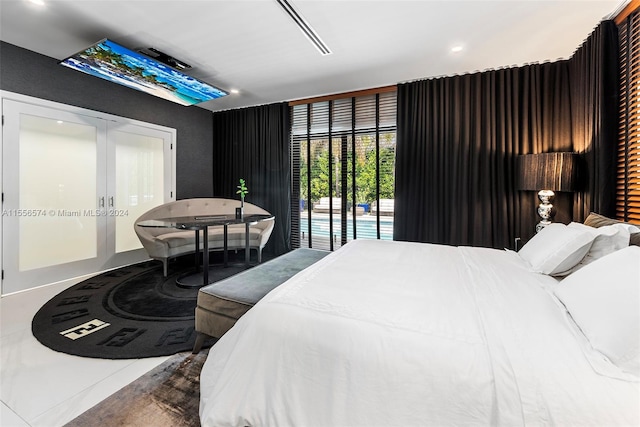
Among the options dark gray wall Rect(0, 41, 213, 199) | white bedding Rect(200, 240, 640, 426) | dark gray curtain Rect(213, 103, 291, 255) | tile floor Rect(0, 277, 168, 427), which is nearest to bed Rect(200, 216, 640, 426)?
white bedding Rect(200, 240, 640, 426)

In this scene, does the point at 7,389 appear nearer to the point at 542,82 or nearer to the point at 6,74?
the point at 6,74

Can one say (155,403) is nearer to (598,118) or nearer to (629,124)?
(629,124)

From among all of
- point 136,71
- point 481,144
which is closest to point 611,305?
point 481,144

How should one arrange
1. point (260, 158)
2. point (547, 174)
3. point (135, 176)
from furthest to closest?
point (260, 158), point (135, 176), point (547, 174)

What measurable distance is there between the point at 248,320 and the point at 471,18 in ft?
9.70

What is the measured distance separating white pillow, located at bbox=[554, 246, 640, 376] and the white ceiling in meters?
2.18

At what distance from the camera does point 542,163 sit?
9.24ft

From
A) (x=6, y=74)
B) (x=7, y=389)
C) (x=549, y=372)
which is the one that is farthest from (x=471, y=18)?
(x=6, y=74)

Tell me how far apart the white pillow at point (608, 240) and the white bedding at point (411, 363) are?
49 centimetres

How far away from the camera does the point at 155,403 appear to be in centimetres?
152

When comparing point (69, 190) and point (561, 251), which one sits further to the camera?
point (69, 190)

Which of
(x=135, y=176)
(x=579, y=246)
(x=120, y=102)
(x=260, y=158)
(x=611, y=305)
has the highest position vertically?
(x=120, y=102)

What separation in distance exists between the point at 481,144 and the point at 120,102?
4.91 metres

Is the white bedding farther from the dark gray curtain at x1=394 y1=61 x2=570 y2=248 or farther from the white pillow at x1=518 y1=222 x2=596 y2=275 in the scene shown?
the dark gray curtain at x1=394 y1=61 x2=570 y2=248
